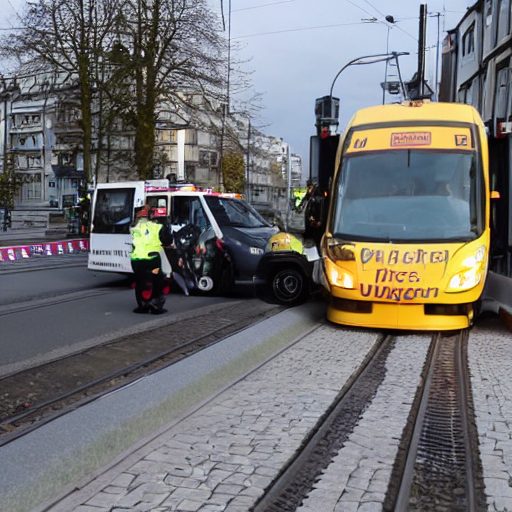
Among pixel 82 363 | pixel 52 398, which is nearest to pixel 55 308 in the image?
pixel 82 363

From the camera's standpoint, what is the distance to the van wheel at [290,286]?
10836 mm

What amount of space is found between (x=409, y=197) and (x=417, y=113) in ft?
4.53

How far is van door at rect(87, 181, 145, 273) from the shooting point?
13.1 m

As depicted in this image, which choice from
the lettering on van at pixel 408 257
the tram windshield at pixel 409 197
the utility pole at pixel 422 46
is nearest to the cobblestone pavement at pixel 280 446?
the lettering on van at pixel 408 257

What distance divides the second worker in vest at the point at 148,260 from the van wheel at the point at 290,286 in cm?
188

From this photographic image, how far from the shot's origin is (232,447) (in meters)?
4.44

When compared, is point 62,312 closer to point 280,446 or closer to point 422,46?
point 280,446

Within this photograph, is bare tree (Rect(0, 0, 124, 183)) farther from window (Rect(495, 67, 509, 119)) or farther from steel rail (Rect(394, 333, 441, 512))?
steel rail (Rect(394, 333, 441, 512))

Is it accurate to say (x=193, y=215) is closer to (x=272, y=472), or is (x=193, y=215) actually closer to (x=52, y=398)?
(x=52, y=398)

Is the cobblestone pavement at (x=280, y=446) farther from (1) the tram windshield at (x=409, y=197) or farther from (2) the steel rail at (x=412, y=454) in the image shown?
(1) the tram windshield at (x=409, y=197)

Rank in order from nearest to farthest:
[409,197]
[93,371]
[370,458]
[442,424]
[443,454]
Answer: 1. [370,458]
2. [443,454]
3. [442,424]
4. [93,371]
5. [409,197]

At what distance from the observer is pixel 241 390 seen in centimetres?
589

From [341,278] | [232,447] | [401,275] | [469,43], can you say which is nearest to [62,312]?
[341,278]

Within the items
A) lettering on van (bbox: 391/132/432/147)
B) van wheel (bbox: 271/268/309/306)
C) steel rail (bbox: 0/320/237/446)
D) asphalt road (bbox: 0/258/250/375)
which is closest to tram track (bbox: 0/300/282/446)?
steel rail (bbox: 0/320/237/446)
